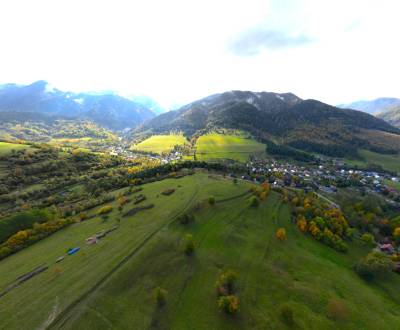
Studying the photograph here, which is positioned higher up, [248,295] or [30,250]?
[248,295]

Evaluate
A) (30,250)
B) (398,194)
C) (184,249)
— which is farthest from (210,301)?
(398,194)

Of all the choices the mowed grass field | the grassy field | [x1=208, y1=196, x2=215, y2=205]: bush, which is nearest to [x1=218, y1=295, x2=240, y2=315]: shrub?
the grassy field

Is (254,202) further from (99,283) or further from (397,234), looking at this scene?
(99,283)

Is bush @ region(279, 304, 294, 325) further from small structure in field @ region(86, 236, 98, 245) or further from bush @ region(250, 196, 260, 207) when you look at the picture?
small structure in field @ region(86, 236, 98, 245)

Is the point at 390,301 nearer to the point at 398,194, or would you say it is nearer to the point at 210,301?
the point at 210,301

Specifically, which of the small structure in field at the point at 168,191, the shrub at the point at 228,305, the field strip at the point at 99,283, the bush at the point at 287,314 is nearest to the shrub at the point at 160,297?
the shrub at the point at 228,305
